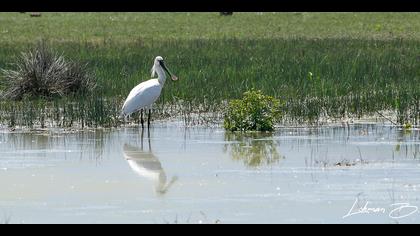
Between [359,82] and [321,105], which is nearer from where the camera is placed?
[321,105]

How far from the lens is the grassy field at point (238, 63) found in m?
17.3

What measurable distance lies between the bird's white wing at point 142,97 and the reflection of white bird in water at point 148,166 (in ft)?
6.44

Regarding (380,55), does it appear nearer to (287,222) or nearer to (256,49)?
(256,49)

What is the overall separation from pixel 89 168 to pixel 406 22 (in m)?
29.5

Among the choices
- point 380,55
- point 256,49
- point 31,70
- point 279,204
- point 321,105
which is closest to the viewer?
point 279,204

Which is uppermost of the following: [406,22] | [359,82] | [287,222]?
[406,22]

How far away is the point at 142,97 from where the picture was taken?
16.7m

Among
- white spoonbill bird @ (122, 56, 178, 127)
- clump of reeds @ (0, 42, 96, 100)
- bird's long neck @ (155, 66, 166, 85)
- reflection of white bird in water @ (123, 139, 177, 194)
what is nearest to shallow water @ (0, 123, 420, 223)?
reflection of white bird in water @ (123, 139, 177, 194)

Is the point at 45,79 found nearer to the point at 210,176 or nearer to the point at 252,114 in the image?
the point at 252,114

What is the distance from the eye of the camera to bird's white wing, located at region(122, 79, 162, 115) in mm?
16438

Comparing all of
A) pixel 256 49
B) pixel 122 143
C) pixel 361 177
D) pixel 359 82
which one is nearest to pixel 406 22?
pixel 256 49

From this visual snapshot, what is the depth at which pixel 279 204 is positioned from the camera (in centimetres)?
1004

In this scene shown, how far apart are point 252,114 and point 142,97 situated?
1.93 meters

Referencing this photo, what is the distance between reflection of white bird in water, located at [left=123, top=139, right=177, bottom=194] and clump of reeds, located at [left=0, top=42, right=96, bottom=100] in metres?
5.43
